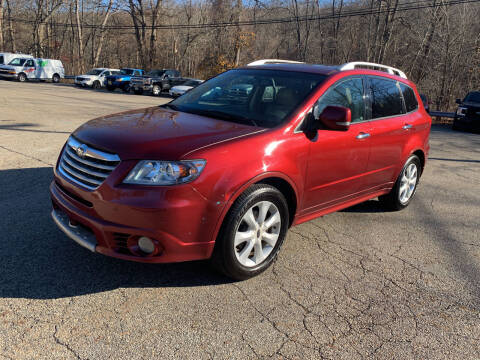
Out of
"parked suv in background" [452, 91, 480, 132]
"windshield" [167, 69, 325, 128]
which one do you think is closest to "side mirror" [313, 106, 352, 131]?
"windshield" [167, 69, 325, 128]

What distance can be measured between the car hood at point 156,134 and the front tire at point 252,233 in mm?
525

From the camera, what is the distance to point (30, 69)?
108 feet

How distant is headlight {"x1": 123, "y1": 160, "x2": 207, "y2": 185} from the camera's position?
9.27 feet

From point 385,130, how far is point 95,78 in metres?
30.1

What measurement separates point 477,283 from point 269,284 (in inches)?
75.6

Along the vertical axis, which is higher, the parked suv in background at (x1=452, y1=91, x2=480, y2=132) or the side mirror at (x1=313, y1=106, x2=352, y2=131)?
the side mirror at (x1=313, y1=106, x2=352, y2=131)

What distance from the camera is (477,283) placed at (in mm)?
3660

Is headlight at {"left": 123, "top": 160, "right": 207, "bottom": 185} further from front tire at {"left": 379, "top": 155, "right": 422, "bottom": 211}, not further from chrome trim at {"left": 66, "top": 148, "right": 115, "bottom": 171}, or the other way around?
front tire at {"left": 379, "top": 155, "right": 422, "bottom": 211}

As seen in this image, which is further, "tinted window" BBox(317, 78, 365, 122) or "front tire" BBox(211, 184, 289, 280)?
"tinted window" BBox(317, 78, 365, 122)

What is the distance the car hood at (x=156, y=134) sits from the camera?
2916 mm

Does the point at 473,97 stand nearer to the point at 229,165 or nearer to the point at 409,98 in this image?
the point at 409,98

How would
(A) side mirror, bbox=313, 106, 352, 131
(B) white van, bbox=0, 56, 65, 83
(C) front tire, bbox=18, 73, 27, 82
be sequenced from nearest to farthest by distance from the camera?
(A) side mirror, bbox=313, 106, 352, 131 < (B) white van, bbox=0, 56, 65, 83 < (C) front tire, bbox=18, 73, 27, 82

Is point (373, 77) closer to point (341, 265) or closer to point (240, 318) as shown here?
point (341, 265)

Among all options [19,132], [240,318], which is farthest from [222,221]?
[19,132]
